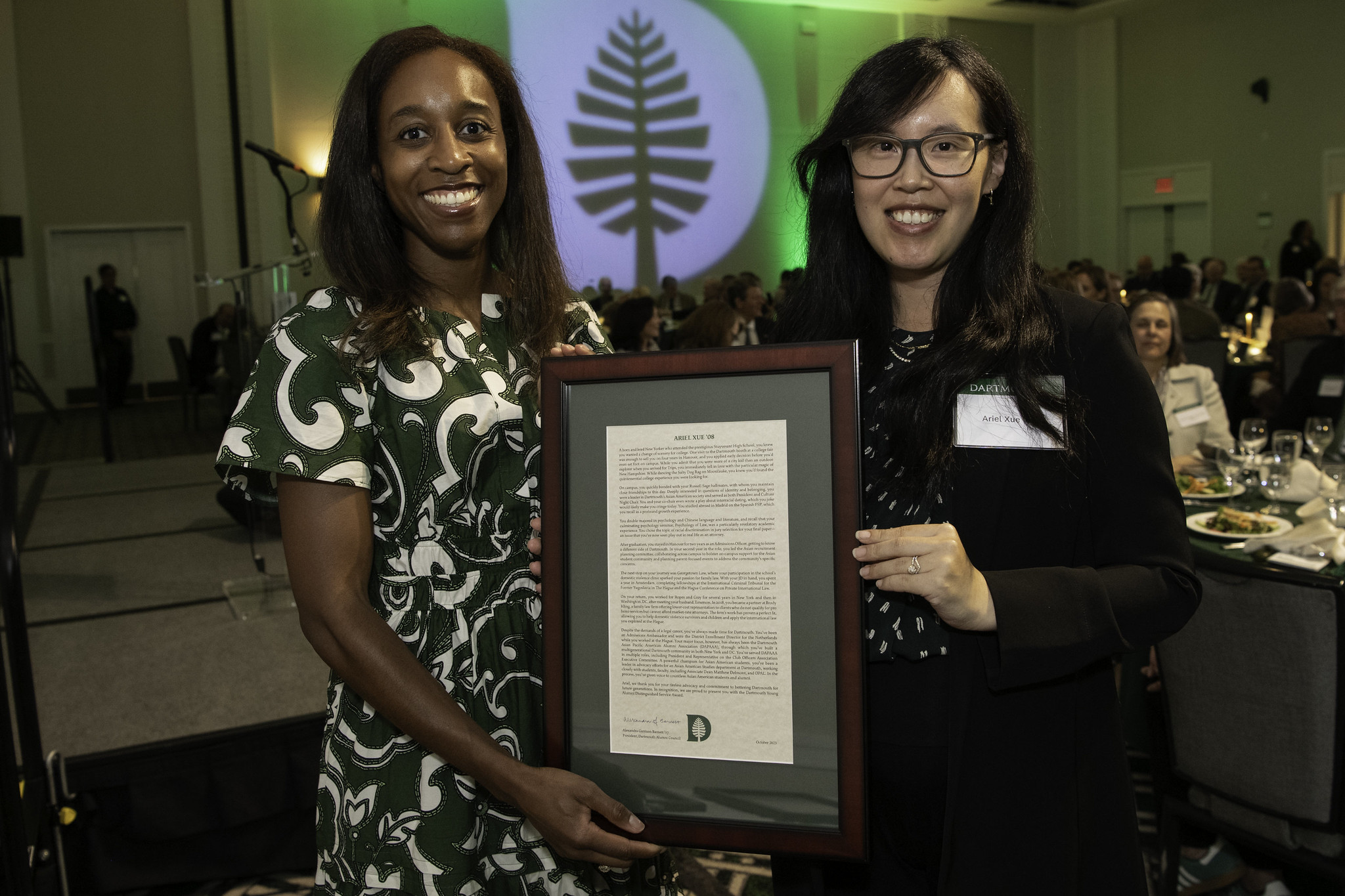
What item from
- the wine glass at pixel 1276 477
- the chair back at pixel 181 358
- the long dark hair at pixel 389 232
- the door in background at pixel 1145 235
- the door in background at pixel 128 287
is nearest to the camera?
the long dark hair at pixel 389 232

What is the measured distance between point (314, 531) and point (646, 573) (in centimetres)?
39

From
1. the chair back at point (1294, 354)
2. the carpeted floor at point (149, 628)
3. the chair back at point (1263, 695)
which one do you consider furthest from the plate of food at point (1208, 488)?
the carpeted floor at point (149, 628)

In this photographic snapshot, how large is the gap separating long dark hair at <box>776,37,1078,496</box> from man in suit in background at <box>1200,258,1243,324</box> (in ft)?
35.7

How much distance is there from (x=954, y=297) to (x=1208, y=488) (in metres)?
2.64

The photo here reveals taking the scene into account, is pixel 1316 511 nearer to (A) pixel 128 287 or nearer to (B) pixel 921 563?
(B) pixel 921 563

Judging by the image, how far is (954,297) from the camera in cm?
→ 129

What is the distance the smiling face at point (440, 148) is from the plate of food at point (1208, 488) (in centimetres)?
273

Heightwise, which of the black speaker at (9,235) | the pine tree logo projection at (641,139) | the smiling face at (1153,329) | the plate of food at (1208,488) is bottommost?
the plate of food at (1208,488)

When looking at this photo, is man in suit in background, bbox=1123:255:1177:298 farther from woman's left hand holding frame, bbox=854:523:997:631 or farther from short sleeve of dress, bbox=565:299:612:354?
woman's left hand holding frame, bbox=854:523:997:631

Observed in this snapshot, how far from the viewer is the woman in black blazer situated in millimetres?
1175

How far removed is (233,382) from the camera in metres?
9.49

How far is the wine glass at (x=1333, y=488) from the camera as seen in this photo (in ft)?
8.96

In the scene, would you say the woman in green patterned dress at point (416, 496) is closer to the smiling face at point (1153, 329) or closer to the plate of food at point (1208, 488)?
the plate of food at point (1208, 488)

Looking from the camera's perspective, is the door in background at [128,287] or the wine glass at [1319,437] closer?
the wine glass at [1319,437]
